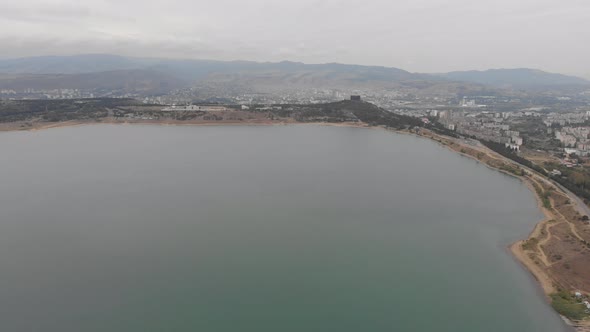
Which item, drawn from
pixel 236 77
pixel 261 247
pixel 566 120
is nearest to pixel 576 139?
pixel 566 120

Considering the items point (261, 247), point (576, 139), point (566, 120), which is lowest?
point (261, 247)

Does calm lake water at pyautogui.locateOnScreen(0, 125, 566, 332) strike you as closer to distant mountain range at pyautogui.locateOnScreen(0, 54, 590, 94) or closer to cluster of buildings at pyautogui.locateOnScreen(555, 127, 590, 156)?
cluster of buildings at pyautogui.locateOnScreen(555, 127, 590, 156)

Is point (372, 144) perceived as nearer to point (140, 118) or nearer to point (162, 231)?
point (162, 231)

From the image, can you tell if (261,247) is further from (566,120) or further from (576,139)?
(566,120)

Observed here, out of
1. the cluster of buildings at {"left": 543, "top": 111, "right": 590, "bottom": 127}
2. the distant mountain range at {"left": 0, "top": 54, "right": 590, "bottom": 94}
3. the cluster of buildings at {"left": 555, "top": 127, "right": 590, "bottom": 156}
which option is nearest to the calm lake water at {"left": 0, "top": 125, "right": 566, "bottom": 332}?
the cluster of buildings at {"left": 555, "top": 127, "right": 590, "bottom": 156}

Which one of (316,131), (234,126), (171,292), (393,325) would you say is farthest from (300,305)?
(234,126)

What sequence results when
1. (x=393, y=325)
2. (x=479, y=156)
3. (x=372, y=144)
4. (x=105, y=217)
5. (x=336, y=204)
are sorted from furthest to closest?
(x=372, y=144) < (x=479, y=156) < (x=336, y=204) < (x=105, y=217) < (x=393, y=325)

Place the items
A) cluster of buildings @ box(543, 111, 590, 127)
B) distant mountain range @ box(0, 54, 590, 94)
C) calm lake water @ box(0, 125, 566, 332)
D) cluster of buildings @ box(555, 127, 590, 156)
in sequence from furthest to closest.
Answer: distant mountain range @ box(0, 54, 590, 94) → cluster of buildings @ box(543, 111, 590, 127) → cluster of buildings @ box(555, 127, 590, 156) → calm lake water @ box(0, 125, 566, 332)
